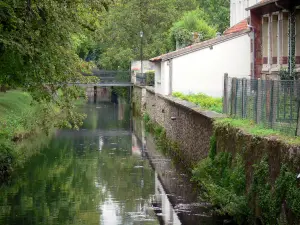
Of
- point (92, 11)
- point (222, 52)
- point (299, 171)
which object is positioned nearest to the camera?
point (299, 171)

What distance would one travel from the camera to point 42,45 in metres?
19.5

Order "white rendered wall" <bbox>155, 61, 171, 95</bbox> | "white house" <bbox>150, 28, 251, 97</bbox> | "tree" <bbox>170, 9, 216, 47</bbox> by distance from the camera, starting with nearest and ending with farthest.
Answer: "white house" <bbox>150, 28, 251, 97</bbox> < "white rendered wall" <bbox>155, 61, 171, 95</bbox> < "tree" <bbox>170, 9, 216, 47</bbox>

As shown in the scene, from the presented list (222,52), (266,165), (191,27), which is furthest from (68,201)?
(191,27)

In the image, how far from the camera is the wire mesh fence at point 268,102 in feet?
48.6

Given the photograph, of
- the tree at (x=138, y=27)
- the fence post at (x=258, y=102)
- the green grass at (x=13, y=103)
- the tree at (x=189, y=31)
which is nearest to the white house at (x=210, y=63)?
the green grass at (x=13, y=103)

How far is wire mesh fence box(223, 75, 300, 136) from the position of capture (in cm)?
1480

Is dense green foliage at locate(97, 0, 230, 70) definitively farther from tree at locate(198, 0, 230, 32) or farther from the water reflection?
the water reflection

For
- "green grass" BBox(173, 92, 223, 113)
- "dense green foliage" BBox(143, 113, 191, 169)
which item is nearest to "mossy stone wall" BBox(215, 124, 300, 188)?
"green grass" BBox(173, 92, 223, 113)

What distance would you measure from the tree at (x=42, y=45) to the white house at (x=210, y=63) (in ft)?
50.2

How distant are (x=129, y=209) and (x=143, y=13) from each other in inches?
2113

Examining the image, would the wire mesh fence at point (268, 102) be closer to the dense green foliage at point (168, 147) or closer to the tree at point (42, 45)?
the tree at point (42, 45)

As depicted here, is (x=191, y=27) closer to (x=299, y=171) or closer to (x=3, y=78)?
(x=3, y=78)

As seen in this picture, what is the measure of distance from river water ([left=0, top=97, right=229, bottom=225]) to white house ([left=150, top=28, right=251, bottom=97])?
409 centimetres

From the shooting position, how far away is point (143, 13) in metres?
74.0
